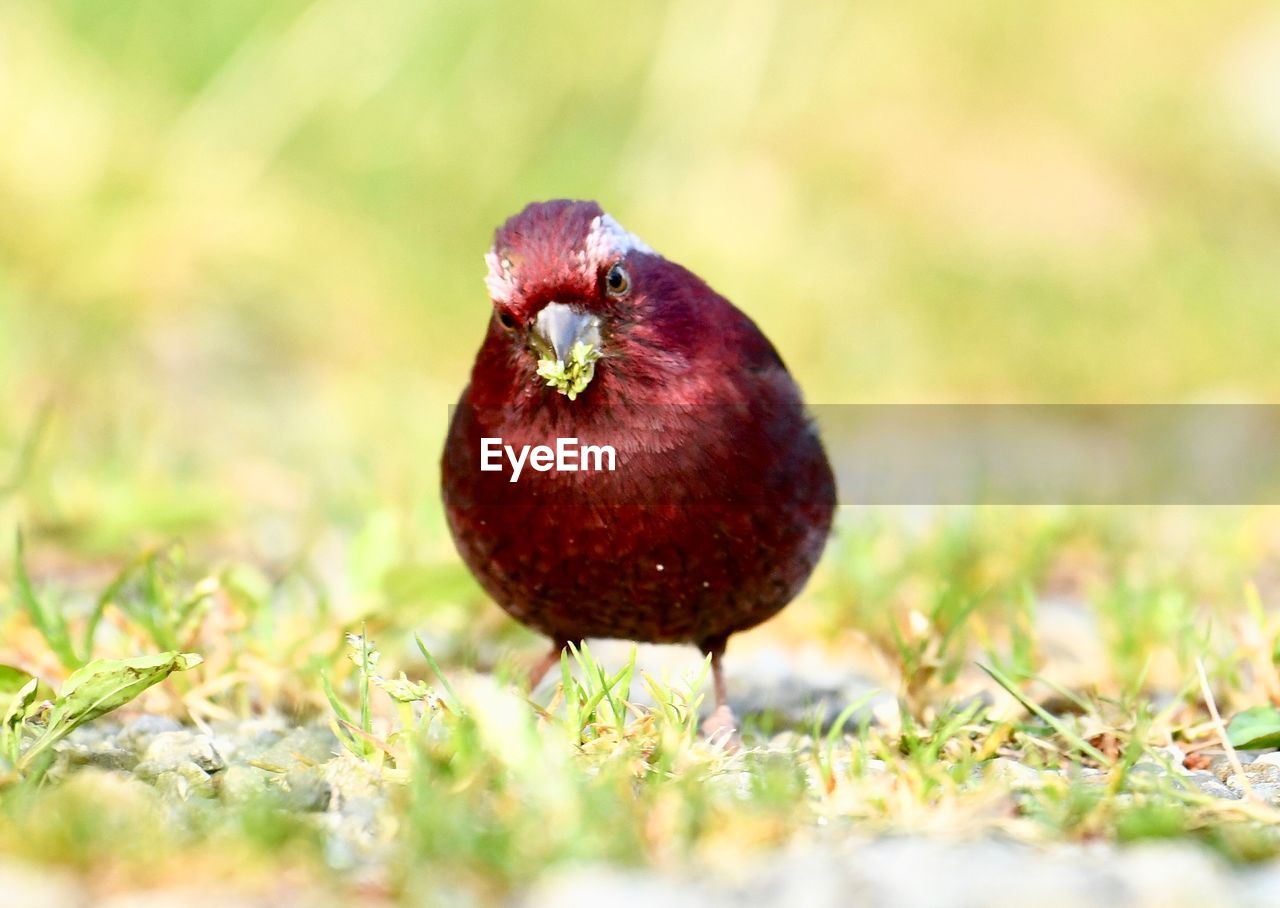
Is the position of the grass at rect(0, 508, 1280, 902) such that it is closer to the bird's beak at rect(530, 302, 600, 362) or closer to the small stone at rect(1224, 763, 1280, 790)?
the small stone at rect(1224, 763, 1280, 790)

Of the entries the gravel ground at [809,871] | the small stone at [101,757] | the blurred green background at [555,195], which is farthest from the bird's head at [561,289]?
the blurred green background at [555,195]

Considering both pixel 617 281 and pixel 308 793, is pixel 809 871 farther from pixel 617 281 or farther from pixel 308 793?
pixel 617 281

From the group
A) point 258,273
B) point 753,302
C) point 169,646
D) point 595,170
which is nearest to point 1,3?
point 258,273

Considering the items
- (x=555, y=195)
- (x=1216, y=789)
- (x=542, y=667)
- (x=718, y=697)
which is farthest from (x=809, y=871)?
(x=555, y=195)

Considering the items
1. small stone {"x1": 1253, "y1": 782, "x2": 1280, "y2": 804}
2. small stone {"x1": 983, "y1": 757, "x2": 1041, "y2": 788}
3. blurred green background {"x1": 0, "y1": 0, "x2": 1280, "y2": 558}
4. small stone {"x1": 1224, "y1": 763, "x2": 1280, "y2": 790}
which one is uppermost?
blurred green background {"x1": 0, "y1": 0, "x2": 1280, "y2": 558}

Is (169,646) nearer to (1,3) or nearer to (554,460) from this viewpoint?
(554,460)

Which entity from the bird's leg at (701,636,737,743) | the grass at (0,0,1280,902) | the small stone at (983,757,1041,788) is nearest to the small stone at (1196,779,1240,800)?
the grass at (0,0,1280,902)
